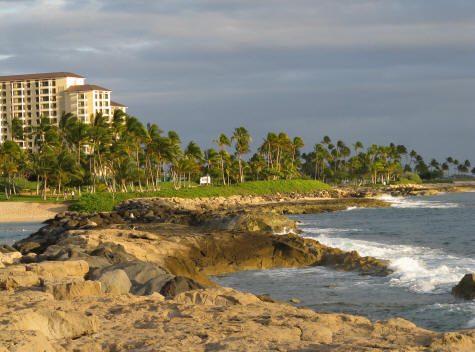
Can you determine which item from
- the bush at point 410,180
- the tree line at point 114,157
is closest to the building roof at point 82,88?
the tree line at point 114,157

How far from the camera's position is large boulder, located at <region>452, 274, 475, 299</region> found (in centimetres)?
1502

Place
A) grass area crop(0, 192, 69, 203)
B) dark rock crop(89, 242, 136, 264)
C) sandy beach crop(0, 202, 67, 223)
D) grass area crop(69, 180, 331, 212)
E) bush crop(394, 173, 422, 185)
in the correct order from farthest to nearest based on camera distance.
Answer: bush crop(394, 173, 422, 185) < grass area crop(0, 192, 69, 203) < grass area crop(69, 180, 331, 212) < sandy beach crop(0, 202, 67, 223) < dark rock crop(89, 242, 136, 264)

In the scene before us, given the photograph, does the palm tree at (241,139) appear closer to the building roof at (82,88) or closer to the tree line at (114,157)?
the tree line at (114,157)

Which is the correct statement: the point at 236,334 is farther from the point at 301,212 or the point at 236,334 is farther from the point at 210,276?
the point at 301,212

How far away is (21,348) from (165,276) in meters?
7.01

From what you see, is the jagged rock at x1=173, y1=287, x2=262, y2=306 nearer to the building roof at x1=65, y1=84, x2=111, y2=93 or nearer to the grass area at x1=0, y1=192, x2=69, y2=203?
the grass area at x1=0, y1=192, x2=69, y2=203

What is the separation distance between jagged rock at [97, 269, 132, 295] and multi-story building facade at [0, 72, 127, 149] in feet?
437

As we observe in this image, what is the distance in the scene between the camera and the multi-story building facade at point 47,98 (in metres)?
144

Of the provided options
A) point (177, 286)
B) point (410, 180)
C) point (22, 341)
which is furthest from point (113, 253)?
point (410, 180)

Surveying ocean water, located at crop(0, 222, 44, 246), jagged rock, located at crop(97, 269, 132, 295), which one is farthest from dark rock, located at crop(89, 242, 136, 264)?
ocean water, located at crop(0, 222, 44, 246)

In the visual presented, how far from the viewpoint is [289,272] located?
2117 centimetres

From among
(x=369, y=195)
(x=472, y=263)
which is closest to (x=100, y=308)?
(x=472, y=263)

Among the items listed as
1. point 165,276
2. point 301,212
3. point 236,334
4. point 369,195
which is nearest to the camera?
point 236,334

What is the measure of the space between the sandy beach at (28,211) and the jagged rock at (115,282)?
154 ft
